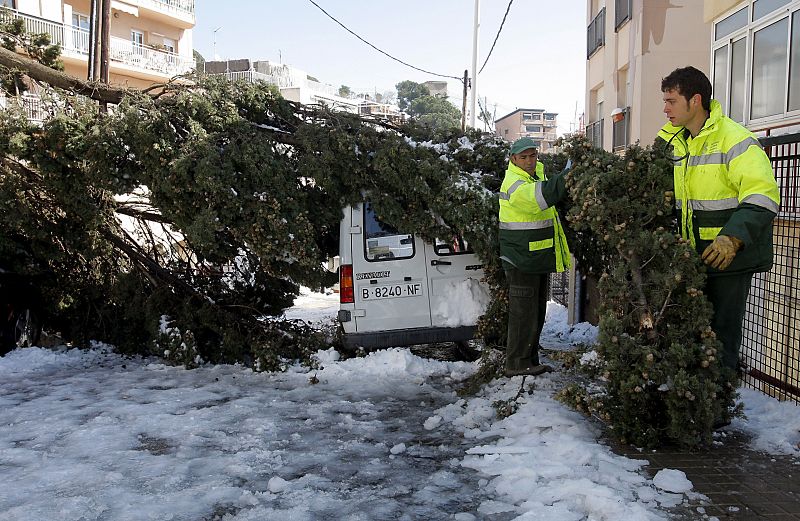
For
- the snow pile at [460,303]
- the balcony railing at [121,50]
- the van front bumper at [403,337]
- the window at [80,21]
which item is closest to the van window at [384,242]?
the snow pile at [460,303]

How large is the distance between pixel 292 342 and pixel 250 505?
12.5 feet

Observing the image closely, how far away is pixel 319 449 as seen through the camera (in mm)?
4848

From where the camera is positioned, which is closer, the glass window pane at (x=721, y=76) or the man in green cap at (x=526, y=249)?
the man in green cap at (x=526, y=249)

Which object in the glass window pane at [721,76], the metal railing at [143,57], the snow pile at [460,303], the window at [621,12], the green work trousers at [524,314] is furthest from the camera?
the metal railing at [143,57]

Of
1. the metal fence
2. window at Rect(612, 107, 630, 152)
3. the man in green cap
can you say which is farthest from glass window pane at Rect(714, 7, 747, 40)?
window at Rect(612, 107, 630, 152)

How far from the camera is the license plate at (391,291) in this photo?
7.11 metres

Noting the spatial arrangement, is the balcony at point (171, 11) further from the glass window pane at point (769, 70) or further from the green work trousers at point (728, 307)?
the green work trousers at point (728, 307)

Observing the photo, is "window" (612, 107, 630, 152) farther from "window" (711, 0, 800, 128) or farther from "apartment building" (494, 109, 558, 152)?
"apartment building" (494, 109, 558, 152)

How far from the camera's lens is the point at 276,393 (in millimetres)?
6441

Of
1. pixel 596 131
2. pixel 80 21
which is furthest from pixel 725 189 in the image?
pixel 80 21

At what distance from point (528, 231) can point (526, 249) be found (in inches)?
6.3

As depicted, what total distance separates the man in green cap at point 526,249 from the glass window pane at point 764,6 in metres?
4.21

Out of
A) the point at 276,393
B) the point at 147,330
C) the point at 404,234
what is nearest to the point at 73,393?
the point at 147,330

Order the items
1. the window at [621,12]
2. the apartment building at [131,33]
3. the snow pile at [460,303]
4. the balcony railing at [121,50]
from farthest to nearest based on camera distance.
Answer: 1. the apartment building at [131,33]
2. the balcony railing at [121,50]
3. the window at [621,12]
4. the snow pile at [460,303]
